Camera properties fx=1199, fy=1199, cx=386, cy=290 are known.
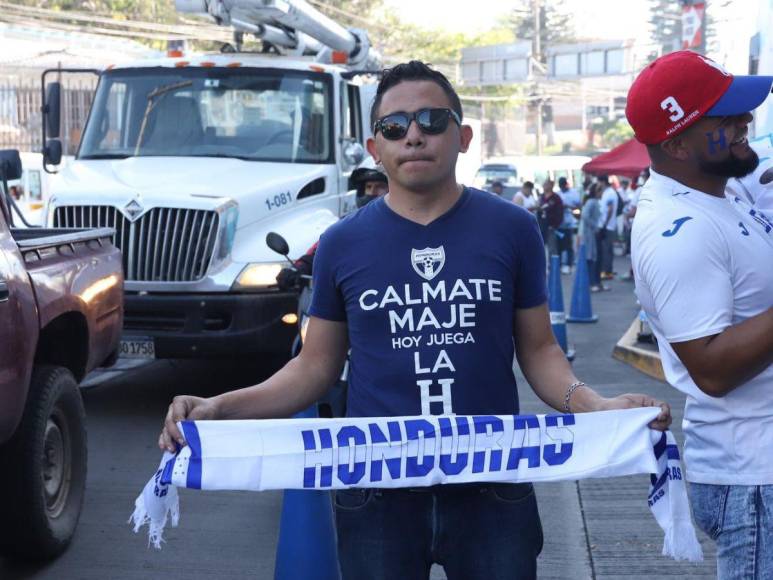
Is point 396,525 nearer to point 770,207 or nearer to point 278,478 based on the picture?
point 278,478

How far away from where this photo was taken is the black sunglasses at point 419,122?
298 centimetres

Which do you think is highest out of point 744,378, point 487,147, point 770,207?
point 770,207

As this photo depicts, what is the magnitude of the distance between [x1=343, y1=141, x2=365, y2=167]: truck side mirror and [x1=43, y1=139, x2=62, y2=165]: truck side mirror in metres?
2.43

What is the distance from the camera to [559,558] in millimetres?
5824

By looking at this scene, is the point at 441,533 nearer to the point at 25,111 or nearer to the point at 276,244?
the point at 276,244

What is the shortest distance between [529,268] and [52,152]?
25.7 ft

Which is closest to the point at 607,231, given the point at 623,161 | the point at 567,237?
the point at 567,237

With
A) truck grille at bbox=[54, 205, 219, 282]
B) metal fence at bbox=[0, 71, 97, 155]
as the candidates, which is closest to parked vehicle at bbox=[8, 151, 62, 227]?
metal fence at bbox=[0, 71, 97, 155]

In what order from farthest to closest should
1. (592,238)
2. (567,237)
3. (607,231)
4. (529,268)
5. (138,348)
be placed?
(567,237) < (607,231) < (592,238) < (138,348) < (529,268)

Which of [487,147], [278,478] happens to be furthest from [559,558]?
[487,147]

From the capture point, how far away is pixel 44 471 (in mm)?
5766

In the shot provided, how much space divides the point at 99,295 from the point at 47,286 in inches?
32.4

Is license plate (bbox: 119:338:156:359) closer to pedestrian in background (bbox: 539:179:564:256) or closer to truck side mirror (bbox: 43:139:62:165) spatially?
truck side mirror (bbox: 43:139:62:165)

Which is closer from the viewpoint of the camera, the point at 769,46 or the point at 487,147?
the point at 769,46
